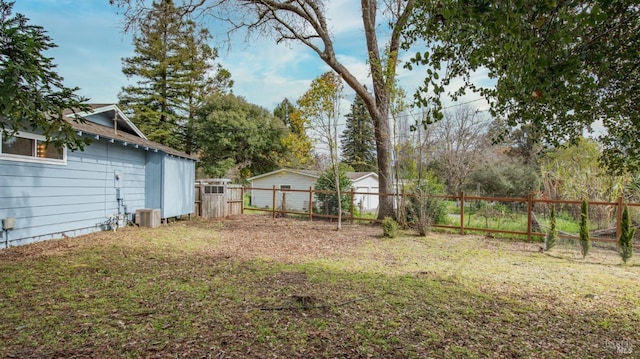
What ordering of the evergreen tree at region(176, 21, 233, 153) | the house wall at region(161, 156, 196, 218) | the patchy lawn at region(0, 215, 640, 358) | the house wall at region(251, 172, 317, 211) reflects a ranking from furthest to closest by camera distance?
1. the evergreen tree at region(176, 21, 233, 153)
2. the house wall at region(251, 172, 317, 211)
3. the house wall at region(161, 156, 196, 218)
4. the patchy lawn at region(0, 215, 640, 358)

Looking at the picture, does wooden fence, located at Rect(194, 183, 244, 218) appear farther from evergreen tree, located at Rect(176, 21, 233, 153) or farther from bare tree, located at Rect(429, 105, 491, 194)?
bare tree, located at Rect(429, 105, 491, 194)

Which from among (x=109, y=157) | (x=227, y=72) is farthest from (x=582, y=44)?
(x=227, y=72)

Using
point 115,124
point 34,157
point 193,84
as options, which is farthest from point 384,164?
point 193,84

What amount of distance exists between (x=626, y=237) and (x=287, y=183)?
1528 cm

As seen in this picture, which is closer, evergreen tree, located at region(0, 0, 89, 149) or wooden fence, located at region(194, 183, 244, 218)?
evergreen tree, located at region(0, 0, 89, 149)

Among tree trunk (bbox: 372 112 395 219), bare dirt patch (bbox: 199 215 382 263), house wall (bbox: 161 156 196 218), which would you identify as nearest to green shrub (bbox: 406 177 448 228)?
tree trunk (bbox: 372 112 395 219)

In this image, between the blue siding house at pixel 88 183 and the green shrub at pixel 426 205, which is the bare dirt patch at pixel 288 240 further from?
the blue siding house at pixel 88 183

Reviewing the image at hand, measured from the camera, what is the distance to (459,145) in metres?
20.3

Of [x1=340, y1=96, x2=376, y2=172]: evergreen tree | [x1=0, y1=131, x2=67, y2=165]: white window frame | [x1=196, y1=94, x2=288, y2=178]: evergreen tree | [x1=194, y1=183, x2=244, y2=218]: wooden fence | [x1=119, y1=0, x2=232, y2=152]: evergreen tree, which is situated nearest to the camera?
[x1=0, y1=131, x2=67, y2=165]: white window frame

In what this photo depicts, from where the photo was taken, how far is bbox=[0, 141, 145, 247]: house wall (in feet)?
19.1

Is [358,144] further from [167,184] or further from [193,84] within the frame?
[167,184]

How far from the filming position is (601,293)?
423cm

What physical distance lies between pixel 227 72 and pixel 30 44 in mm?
22295

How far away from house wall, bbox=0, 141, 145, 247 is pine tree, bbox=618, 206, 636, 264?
1081 centimetres
